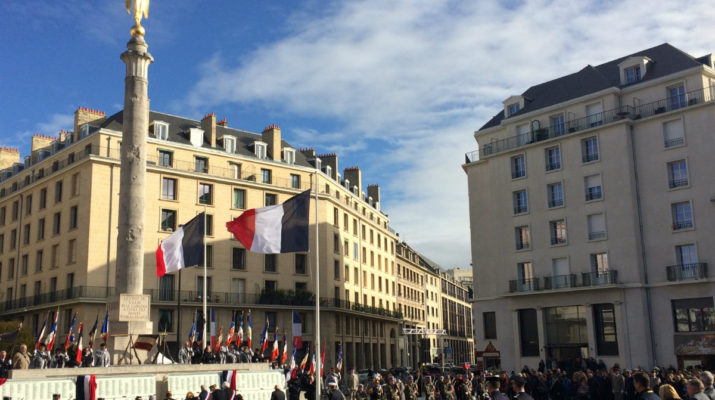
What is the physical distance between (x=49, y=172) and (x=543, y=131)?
3995cm

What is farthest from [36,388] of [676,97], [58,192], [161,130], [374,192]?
[374,192]

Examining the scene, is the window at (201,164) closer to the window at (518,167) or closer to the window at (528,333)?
the window at (518,167)

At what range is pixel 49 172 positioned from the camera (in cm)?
5847

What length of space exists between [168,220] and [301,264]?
1300cm

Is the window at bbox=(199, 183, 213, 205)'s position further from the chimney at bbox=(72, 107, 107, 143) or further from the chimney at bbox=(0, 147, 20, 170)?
the chimney at bbox=(0, 147, 20, 170)

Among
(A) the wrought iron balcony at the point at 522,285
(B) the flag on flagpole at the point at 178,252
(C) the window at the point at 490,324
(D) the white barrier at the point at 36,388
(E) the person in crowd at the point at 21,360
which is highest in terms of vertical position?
(B) the flag on flagpole at the point at 178,252

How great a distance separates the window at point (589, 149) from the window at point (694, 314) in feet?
34.8

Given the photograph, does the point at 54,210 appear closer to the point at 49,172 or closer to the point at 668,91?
the point at 49,172

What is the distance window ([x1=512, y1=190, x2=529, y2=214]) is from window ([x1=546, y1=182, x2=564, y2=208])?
1.79m

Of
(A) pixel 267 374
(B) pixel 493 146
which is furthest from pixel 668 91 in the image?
(A) pixel 267 374

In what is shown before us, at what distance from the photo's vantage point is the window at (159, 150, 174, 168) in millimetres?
56053

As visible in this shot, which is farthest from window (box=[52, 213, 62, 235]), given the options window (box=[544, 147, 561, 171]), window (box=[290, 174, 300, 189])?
window (box=[544, 147, 561, 171])

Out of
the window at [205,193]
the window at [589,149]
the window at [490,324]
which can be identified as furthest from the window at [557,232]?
the window at [205,193]

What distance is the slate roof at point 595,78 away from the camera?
154 ft
